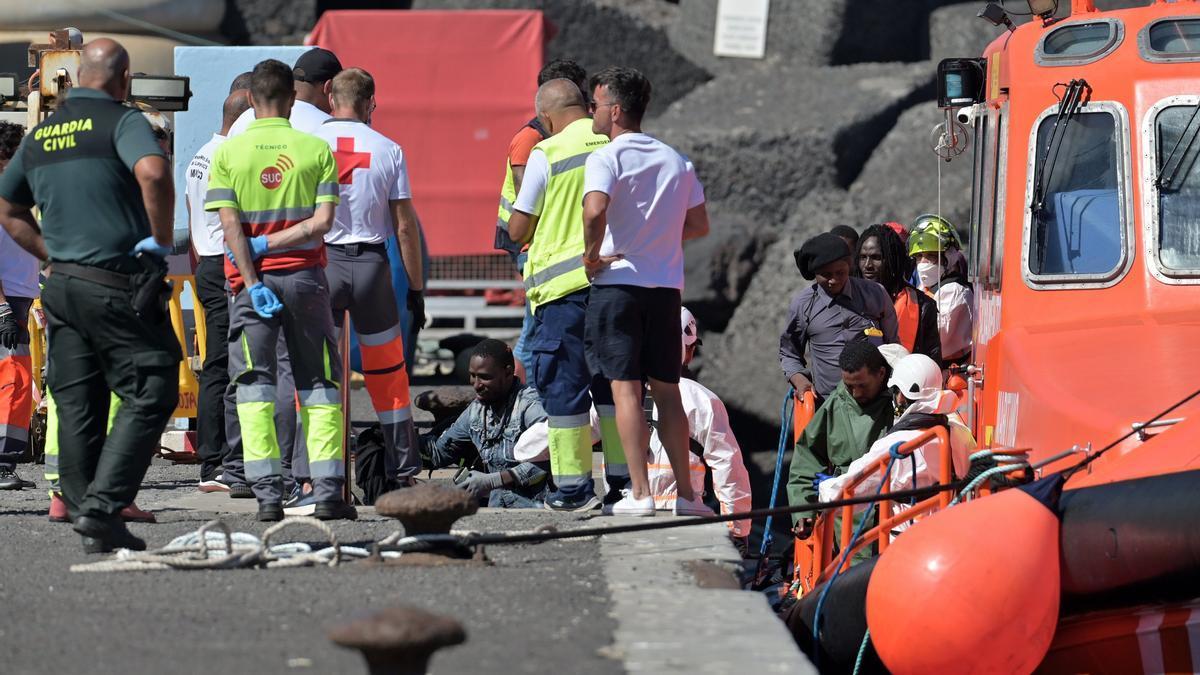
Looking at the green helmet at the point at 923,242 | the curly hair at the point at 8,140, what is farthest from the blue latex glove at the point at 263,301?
the green helmet at the point at 923,242

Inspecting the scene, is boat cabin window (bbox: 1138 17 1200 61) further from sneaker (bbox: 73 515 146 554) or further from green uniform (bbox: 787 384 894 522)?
sneaker (bbox: 73 515 146 554)

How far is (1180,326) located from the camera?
764 cm

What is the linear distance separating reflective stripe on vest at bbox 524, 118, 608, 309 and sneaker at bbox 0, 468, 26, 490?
3.17 meters

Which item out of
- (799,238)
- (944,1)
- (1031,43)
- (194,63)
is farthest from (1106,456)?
(944,1)

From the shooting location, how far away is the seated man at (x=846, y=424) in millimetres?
8961

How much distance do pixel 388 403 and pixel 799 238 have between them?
13.7m

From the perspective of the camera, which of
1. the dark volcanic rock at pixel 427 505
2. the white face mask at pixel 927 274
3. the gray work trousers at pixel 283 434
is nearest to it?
the dark volcanic rock at pixel 427 505

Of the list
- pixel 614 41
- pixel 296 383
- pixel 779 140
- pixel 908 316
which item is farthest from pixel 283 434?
pixel 614 41

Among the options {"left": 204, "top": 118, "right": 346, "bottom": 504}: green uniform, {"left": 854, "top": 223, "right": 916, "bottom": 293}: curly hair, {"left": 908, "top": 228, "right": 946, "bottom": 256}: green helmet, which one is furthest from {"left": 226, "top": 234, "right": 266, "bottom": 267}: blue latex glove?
{"left": 908, "top": 228, "right": 946, "bottom": 256}: green helmet

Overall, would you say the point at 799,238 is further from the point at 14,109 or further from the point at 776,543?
the point at 14,109

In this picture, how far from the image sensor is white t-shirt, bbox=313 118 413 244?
8.45m

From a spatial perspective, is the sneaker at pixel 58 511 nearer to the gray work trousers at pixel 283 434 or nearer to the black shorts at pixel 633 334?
the gray work trousers at pixel 283 434

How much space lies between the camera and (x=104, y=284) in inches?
272

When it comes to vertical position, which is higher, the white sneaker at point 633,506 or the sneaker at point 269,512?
the white sneaker at point 633,506
